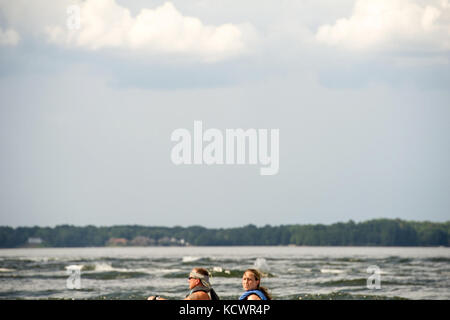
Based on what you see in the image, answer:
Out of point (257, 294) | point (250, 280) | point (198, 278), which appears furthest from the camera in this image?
point (198, 278)

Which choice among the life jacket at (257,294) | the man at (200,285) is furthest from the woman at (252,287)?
the man at (200,285)

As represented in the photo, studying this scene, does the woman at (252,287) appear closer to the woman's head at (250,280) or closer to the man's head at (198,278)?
the woman's head at (250,280)

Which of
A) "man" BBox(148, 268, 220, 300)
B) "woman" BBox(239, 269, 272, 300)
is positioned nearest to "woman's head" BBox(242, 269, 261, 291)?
"woman" BBox(239, 269, 272, 300)

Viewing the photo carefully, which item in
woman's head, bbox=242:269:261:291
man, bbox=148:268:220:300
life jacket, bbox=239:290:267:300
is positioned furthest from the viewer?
man, bbox=148:268:220:300

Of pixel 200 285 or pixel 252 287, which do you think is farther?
pixel 200 285

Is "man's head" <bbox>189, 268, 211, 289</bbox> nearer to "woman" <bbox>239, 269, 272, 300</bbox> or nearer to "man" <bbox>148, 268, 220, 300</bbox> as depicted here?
"man" <bbox>148, 268, 220, 300</bbox>

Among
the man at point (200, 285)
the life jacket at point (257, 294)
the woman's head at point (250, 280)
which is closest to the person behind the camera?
the life jacket at point (257, 294)

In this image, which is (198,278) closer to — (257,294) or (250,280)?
(250,280)

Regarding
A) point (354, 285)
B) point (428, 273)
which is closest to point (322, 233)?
point (428, 273)

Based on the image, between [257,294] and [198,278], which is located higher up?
[198,278]

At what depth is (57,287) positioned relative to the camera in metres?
35.0

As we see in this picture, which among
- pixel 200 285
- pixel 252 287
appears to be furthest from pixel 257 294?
pixel 200 285
